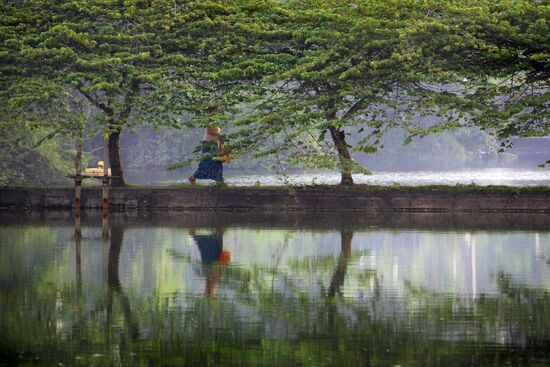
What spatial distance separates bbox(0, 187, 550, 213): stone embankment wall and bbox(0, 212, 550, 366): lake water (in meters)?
4.97

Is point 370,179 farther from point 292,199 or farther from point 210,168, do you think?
point 292,199

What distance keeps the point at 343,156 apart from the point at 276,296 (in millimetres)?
18366

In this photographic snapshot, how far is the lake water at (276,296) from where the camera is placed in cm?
1270

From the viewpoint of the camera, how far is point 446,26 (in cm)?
3192

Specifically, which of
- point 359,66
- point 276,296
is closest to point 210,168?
point 359,66

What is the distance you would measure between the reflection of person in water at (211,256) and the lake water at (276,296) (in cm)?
3

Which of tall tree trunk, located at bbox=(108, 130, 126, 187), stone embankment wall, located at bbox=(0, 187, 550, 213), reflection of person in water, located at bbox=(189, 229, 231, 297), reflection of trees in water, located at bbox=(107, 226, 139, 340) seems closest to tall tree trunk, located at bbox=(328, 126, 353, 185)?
stone embankment wall, located at bbox=(0, 187, 550, 213)

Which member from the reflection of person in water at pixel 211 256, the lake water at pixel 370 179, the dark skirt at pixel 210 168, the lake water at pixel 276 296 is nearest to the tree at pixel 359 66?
the dark skirt at pixel 210 168

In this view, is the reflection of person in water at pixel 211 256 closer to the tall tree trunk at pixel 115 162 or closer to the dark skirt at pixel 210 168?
the dark skirt at pixel 210 168

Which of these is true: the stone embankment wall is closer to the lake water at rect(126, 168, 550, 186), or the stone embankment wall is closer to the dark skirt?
the dark skirt

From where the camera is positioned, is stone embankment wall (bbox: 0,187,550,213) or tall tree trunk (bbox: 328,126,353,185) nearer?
stone embankment wall (bbox: 0,187,550,213)

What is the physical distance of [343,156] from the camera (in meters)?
34.7

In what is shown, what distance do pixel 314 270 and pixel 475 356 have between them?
7418 millimetres

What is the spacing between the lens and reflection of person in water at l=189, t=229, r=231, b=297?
18.0m
